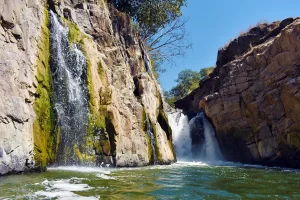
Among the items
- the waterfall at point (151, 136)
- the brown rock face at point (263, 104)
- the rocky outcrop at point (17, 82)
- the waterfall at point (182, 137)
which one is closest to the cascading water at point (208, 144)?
the brown rock face at point (263, 104)

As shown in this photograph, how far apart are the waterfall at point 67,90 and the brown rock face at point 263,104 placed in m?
9.79

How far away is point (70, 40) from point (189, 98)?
55.1 ft

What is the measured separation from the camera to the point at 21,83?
8312 millimetres

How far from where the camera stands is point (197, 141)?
21.1 metres

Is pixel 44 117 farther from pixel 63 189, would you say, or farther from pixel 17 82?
pixel 63 189

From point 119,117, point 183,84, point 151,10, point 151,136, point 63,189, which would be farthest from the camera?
point 183,84

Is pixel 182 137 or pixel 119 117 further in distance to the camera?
pixel 182 137

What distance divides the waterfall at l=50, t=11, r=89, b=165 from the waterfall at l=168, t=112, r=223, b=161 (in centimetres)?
1106

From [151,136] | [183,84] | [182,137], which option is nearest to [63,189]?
[151,136]

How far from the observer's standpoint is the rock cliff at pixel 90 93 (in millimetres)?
7770

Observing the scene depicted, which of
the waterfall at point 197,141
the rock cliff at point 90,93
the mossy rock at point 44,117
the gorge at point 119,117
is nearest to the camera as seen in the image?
the gorge at point 119,117

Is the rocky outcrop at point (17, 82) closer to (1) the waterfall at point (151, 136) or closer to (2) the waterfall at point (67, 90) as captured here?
(2) the waterfall at point (67, 90)

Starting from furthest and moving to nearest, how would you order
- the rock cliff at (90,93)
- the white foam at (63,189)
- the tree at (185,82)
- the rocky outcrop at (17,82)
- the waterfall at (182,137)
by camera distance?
the tree at (185,82)
the waterfall at (182,137)
the rock cliff at (90,93)
the rocky outcrop at (17,82)
the white foam at (63,189)

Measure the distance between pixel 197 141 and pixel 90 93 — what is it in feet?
38.5
